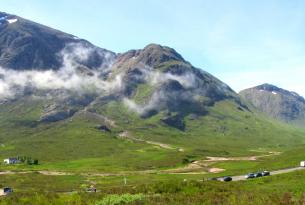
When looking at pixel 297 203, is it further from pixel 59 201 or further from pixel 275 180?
pixel 275 180

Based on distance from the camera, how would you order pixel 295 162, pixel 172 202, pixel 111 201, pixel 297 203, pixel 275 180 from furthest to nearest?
pixel 295 162, pixel 275 180, pixel 111 201, pixel 172 202, pixel 297 203

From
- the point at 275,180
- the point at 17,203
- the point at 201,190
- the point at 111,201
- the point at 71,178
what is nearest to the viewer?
the point at 111,201

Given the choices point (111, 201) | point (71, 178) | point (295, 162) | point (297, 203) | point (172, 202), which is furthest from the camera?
point (71, 178)

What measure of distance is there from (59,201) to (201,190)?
1585 centimetres

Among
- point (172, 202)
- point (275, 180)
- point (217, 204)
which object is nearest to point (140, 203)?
point (172, 202)

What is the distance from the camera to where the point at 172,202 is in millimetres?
35594

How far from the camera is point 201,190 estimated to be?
1967 inches

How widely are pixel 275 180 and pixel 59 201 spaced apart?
2071 inches

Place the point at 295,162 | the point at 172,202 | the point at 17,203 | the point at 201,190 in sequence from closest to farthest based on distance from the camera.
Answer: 1. the point at 172,202
2. the point at 17,203
3. the point at 201,190
4. the point at 295,162

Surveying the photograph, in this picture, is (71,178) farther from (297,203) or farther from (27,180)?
(297,203)

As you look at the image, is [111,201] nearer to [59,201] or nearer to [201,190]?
[59,201]

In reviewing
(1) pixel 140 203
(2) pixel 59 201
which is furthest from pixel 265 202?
(2) pixel 59 201

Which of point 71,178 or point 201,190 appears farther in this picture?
point 71,178

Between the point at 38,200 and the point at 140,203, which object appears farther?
the point at 38,200
